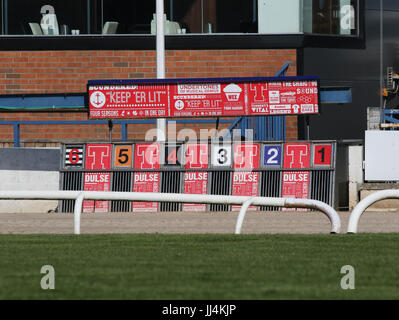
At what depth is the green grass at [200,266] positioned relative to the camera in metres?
7.05

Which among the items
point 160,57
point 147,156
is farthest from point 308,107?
point 160,57

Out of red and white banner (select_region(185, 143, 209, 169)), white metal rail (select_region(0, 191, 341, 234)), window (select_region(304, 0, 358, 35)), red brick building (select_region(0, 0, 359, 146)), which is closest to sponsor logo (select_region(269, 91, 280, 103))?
red and white banner (select_region(185, 143, 209, 169))

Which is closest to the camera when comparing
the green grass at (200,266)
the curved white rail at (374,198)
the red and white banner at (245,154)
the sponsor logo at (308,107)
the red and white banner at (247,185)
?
the green grass at (200,266)

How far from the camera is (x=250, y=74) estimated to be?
2772 cm

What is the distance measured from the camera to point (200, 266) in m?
8.44

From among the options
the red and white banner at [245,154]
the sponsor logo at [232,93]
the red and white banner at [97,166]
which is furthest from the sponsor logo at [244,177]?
the red and white banner at [97,166]

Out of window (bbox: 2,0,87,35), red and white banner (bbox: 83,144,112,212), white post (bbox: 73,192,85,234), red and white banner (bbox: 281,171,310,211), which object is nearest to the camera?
white post (bbox: 73,192,85,234)

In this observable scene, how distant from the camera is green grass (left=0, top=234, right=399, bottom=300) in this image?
7.05m

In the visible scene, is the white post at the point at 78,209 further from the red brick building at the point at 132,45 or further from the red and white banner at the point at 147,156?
the red brick building at the point at 132,45

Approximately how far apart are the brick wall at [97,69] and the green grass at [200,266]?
16422 mm

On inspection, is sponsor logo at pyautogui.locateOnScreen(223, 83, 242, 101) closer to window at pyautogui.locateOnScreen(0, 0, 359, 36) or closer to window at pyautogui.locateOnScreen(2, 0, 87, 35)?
window at pyautogui.locateOnScreen(0, 0, 359, 36)

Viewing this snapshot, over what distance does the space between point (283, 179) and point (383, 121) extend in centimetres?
932

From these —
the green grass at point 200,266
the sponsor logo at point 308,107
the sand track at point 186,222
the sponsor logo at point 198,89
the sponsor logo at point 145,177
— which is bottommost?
the sand track at point 186,222

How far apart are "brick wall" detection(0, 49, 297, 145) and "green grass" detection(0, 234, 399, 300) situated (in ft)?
53.9
